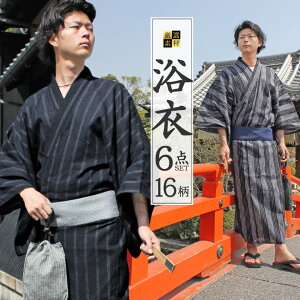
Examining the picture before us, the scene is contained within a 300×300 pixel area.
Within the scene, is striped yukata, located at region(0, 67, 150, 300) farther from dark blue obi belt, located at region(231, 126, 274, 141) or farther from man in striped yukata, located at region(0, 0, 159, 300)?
dark blue obi belt, located at region(231, 126, 274, 141)

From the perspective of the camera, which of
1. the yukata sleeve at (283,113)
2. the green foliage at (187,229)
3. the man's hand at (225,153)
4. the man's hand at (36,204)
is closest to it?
the man's hand at (36,204)

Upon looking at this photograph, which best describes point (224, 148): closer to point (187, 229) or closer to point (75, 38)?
point (75, 38)

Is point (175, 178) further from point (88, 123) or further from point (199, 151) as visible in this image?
point (199, 151)

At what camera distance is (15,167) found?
1386mm

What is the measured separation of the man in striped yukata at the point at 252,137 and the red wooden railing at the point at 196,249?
19 centimetres

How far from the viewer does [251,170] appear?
3.12 meters

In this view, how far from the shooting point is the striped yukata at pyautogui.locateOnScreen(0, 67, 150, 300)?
134 cm

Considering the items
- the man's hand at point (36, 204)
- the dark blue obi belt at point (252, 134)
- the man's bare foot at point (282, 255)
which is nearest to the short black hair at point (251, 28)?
the dark blue obi belt at point (252, 134)

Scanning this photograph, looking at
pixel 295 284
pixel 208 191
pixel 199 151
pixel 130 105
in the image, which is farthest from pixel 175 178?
pixel 199 151

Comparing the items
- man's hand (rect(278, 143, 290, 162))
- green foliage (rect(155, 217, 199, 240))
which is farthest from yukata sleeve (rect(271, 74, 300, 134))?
green foliage (rect(155, 217, 199, 240))

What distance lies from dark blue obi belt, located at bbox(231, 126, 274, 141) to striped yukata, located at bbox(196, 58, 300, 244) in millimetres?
26

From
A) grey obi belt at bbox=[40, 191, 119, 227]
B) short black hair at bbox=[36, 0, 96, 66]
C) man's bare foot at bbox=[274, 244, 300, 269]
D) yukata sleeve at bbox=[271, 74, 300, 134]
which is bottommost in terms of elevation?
man's bare foot at bbox=[274, 244, 300, 269]

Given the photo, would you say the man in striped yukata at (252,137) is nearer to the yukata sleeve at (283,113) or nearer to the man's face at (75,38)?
the yukata sleeve at (283,113)

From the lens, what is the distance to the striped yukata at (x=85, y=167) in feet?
4.38
